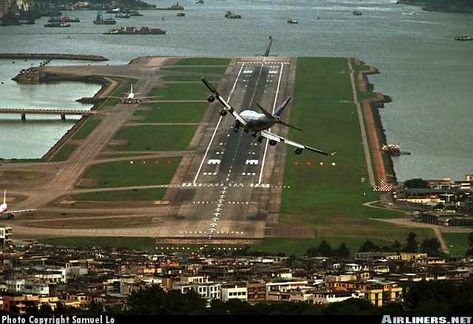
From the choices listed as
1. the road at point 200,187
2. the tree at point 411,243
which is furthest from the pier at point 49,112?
the tree at point 411,243

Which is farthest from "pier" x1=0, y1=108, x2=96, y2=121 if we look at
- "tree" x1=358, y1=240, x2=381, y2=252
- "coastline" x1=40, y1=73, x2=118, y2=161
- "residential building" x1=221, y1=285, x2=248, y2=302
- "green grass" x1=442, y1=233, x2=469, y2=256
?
"residential building" x1=221, y1=285, x2=248, y2=302

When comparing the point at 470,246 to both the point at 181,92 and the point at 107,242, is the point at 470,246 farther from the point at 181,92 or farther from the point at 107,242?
the point at 181,92

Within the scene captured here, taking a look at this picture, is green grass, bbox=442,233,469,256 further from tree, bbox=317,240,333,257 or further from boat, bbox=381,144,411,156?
boat, bbox=381,144,411,156

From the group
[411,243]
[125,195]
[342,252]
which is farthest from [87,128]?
[342,252]

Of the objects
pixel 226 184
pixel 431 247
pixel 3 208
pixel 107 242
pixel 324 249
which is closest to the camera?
pixel 324 249

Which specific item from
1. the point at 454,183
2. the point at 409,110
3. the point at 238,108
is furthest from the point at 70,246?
the point at 409,110

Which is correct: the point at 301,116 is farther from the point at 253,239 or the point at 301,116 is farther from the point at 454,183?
the point at 253,239
